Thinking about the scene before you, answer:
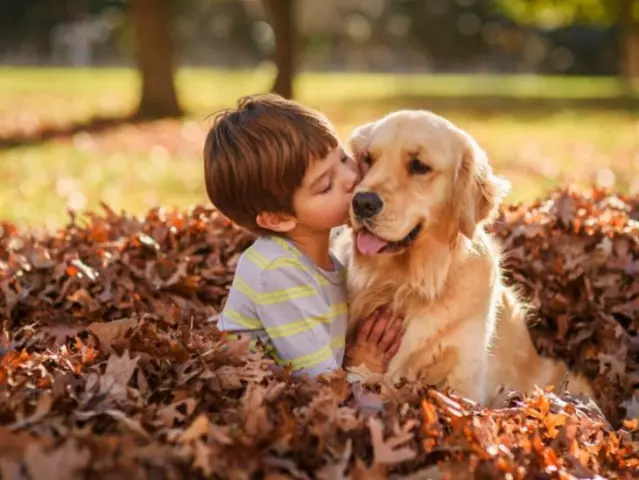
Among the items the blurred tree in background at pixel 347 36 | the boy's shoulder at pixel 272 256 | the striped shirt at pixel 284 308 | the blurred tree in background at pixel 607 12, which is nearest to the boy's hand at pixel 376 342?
the striped shirt at pixel 284 308

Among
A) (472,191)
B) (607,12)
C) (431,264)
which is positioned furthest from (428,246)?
(607,12)

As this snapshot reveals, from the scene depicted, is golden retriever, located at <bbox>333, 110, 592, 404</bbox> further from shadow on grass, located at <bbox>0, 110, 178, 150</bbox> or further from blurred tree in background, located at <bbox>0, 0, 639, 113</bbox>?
blurred tree in background, located at <bbox>0, 0, 639, 113</bbox>

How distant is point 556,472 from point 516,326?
67.6 inches

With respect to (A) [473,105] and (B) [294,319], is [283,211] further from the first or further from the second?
(A) [473,105]

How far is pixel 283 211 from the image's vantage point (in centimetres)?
380

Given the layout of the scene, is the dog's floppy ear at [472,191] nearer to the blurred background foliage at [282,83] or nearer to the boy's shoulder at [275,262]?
the boy's shoulder at [275,262]

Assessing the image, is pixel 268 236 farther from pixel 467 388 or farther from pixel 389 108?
pixel 389 108

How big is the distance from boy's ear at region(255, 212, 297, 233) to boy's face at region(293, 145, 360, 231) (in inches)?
1.2

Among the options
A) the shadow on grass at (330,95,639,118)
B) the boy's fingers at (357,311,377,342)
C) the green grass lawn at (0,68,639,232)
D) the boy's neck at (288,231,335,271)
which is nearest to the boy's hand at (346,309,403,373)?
the boy's fingers at (357,311,377,342)

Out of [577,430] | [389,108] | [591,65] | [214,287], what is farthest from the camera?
[591,65]

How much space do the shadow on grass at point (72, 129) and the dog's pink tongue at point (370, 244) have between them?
1132 cm

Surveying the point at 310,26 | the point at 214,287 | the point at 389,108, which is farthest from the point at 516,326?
the point at 310,26

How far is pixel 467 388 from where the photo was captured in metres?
3.92

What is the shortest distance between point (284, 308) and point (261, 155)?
601mm
